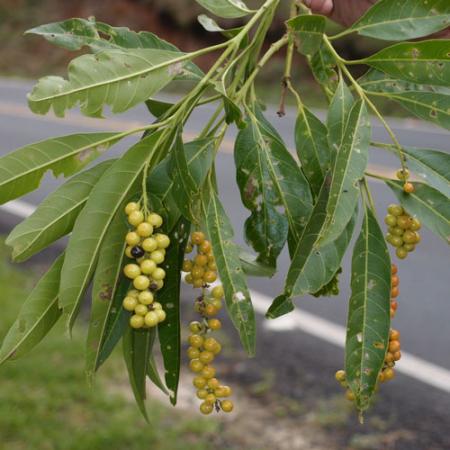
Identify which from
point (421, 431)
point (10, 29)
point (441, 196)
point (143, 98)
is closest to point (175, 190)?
point (143, 98)

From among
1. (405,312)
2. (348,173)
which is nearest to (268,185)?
(348,173)

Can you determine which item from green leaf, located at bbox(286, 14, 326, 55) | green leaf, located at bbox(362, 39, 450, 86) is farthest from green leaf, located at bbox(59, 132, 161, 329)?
green leaf, located at bbox(362, 39, 450, 86)

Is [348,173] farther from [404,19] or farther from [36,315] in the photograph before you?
[36,315]

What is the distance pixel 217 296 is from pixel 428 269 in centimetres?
510

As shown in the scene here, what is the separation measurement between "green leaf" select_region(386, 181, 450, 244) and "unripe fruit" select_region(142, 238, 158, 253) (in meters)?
0.37

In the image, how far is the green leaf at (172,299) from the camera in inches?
44.6

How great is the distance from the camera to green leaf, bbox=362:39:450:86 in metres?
1.05

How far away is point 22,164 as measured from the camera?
1.02 metres

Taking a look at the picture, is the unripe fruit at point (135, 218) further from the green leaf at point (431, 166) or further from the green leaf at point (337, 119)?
the green leaf at point (431, 166)

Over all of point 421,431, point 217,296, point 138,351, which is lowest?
point 421,431

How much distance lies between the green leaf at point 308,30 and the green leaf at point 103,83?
0.61ft

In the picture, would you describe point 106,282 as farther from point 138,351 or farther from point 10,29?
point 10,29

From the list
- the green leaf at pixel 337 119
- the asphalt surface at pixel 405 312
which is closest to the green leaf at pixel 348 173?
the green leaf at pixel 337 119

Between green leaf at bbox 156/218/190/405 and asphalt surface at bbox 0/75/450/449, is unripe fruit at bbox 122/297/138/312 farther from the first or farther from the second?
asphalt surface at bbox 0/75/450/449
